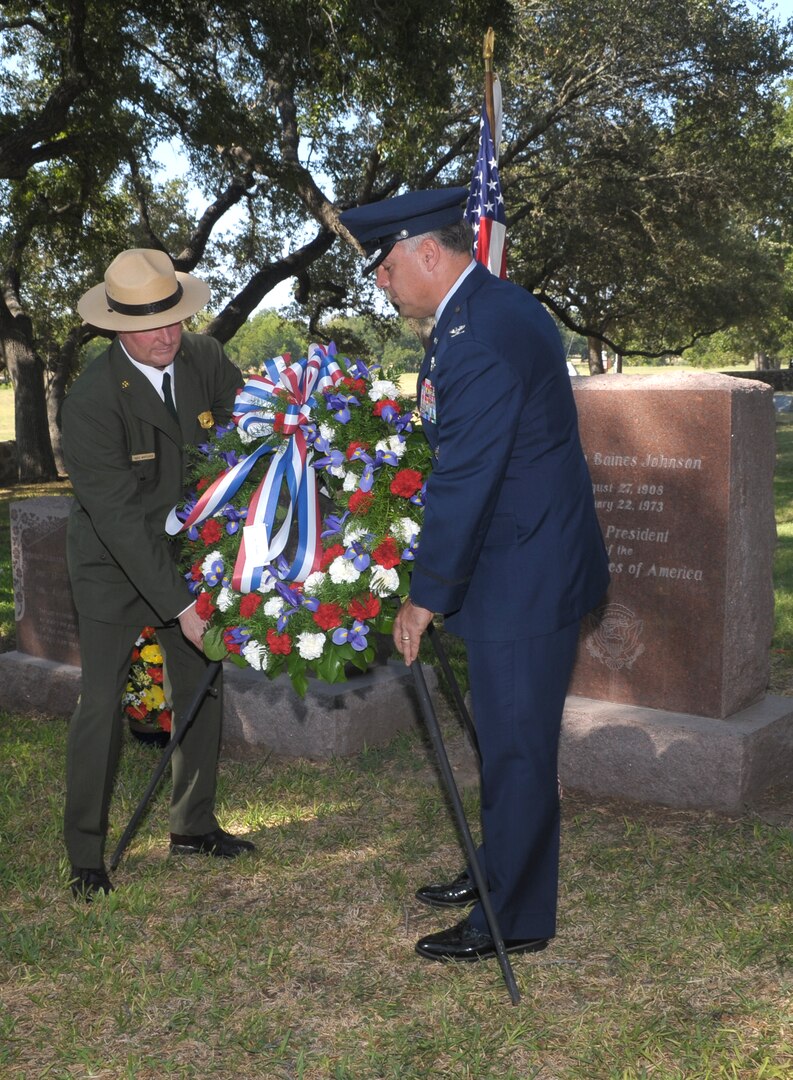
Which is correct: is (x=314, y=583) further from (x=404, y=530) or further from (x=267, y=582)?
(x=404, y=530)

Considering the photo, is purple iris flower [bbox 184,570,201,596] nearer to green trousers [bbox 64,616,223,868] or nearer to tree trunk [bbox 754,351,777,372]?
green trousers [bbox 64,616,223,868]

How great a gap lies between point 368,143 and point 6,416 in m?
42.8

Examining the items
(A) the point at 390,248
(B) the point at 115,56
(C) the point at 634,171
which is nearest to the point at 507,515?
(A) the point at 390,248

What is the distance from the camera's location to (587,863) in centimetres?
432

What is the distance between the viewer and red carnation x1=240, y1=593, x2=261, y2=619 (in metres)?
3.57

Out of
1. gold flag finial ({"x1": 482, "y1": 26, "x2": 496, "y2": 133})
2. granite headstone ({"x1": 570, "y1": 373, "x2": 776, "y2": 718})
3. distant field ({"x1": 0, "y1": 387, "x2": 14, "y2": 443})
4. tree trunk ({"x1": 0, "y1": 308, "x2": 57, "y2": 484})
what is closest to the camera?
granite headstone ({"x1": 570, "y1": 373, "x2": 776, "y2": 718})

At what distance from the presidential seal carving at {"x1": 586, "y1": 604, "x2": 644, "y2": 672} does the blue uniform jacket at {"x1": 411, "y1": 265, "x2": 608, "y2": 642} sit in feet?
6.19

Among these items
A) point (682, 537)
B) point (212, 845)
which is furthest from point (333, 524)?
point (682, 537)

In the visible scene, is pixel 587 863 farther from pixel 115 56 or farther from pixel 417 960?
pixel 115 56

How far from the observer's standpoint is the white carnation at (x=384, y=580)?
3449mm

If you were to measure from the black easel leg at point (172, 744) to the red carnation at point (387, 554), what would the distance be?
2.54 feet

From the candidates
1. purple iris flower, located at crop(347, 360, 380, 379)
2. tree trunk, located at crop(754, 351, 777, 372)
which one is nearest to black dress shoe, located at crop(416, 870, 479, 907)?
purple iris flower, located at crop(347, 360, 380, 379)

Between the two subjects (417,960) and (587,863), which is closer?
(417,960)

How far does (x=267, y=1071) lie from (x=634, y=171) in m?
22.2
